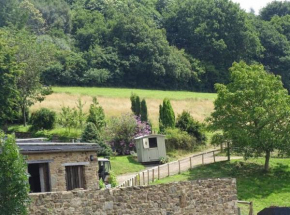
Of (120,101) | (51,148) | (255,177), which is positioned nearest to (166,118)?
(255,177)

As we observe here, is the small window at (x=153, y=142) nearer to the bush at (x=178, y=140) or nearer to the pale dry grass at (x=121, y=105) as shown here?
the bush at (x=178, y=140)

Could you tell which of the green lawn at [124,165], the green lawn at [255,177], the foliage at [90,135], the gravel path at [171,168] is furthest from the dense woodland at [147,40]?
the green lawn at [255,177]

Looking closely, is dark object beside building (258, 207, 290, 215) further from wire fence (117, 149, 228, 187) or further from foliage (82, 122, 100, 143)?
foliage (82, 122, 100, 143)

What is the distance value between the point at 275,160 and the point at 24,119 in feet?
75.8

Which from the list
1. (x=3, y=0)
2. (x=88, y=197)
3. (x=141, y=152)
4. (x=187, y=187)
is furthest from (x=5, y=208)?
(x=3, y=0)

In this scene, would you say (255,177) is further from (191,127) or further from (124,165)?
(191,127)

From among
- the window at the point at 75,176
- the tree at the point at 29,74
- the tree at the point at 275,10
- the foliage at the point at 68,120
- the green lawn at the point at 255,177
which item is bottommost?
the green lawn at the point at 255,177

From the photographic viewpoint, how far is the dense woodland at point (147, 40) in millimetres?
95875

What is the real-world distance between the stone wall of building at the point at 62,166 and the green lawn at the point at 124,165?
15165mm

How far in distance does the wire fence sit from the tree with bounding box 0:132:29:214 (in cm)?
1915

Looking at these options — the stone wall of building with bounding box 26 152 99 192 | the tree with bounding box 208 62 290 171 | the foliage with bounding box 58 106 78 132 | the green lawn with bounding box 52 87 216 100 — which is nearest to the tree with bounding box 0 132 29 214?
the stone wall of building with bounding box 26 152 99 192

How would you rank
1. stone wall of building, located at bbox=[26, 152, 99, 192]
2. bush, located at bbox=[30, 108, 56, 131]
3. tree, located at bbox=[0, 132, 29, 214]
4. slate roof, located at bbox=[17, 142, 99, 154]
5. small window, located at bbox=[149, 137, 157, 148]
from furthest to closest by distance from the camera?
bush, located at bbox=[30, 108, 56, 131] → small window, located at bbox=[149, 137, 157, 148] → stone wall of building, located at bbox=[26, 152, 99, 192] → slate roof, located at bbox=[17, 142, 99, 154] → tree, located at bbox=[0, 132, 29, 214]

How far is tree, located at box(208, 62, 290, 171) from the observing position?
4747 centimetres

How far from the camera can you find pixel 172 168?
A: 156 ft
